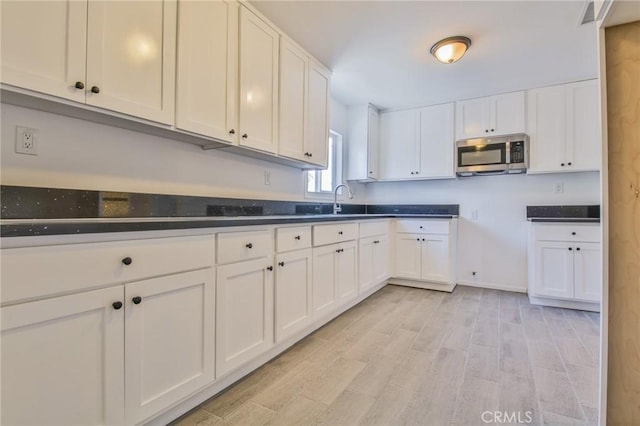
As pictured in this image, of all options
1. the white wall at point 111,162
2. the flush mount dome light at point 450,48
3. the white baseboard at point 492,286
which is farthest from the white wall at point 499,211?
the white wall at point 111,162

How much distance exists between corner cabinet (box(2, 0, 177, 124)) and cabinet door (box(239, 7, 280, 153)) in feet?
1.66

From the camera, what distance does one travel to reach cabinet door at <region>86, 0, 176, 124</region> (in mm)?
1288

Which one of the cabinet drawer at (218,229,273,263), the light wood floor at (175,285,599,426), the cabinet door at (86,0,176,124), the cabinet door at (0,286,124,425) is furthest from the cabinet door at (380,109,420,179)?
the cabinet door at (0,286,124,425)

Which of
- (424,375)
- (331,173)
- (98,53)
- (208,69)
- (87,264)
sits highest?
(208,69)

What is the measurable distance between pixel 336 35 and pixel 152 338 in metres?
2.39

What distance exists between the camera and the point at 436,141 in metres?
3.84

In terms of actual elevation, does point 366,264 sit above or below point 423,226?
below

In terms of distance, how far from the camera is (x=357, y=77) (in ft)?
10.4

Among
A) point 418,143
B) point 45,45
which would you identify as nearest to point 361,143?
point 418,143

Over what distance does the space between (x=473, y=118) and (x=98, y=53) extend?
3694 millimetres

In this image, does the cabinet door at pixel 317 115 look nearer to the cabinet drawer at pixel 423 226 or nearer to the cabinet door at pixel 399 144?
the cabinet drawer at pixel 423 226

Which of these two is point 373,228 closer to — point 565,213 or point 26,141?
point 565,213

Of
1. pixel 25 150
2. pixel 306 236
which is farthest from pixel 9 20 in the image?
pixel 306 236

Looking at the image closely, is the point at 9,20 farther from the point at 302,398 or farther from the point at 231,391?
the point at 302,398
